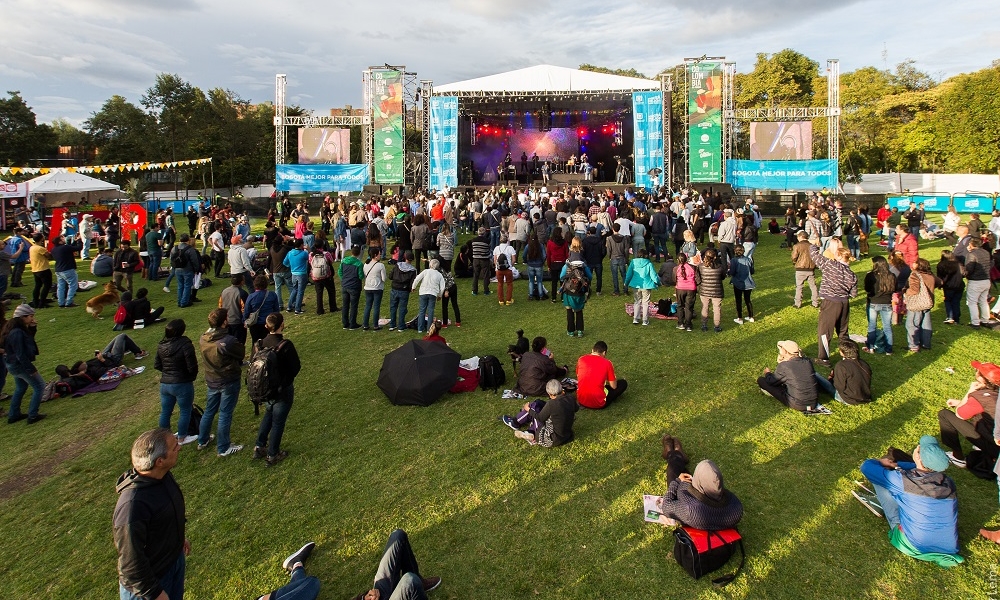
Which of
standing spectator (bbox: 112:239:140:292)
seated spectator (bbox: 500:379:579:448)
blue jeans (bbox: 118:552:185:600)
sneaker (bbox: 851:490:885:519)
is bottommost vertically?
sneaker (bbox: 851:490:885:519)

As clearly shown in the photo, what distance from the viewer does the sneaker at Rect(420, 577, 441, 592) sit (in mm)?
3734

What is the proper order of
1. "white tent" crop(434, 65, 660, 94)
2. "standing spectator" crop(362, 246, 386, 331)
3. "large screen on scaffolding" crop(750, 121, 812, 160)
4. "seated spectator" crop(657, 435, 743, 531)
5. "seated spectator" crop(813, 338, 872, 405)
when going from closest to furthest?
"seated spectator" crop(657, 435, 743, 531)
"seated spectator" crop(813, 338, 872, 405)
"standing spectator" crop(362, 246, 386, 331)
"white tent" crop(434, 65, 660, 94)
"large screen on scaffolding" crop(750, 121, 812, 160)

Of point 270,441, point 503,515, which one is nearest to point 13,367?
point 270,441

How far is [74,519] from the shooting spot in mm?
4668

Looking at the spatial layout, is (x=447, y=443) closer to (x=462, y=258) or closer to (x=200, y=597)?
(x=200, y=597)

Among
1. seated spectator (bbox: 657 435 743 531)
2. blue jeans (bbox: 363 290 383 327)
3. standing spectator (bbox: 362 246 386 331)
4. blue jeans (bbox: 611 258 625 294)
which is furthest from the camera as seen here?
blue jeans (bbox: 611 258 625 294)

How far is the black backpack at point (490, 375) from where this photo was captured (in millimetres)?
7039

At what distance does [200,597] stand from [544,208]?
42.7 feet

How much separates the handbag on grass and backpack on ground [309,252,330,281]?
7.86 m

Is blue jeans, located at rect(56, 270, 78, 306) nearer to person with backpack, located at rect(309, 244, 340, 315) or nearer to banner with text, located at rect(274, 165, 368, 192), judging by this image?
person with backpack, located at rect(309, 244, 340, 315)

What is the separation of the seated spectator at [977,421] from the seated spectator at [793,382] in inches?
45.1

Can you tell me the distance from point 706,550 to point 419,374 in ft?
12.0

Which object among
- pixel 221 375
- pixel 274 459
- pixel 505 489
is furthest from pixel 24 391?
pixel 505 489

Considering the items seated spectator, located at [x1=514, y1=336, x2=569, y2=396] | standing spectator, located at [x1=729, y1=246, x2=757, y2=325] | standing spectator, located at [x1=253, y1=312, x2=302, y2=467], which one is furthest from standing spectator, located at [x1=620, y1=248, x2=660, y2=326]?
standing spectator, located at [x1=253, y1=312, x2=302, y2=467]
